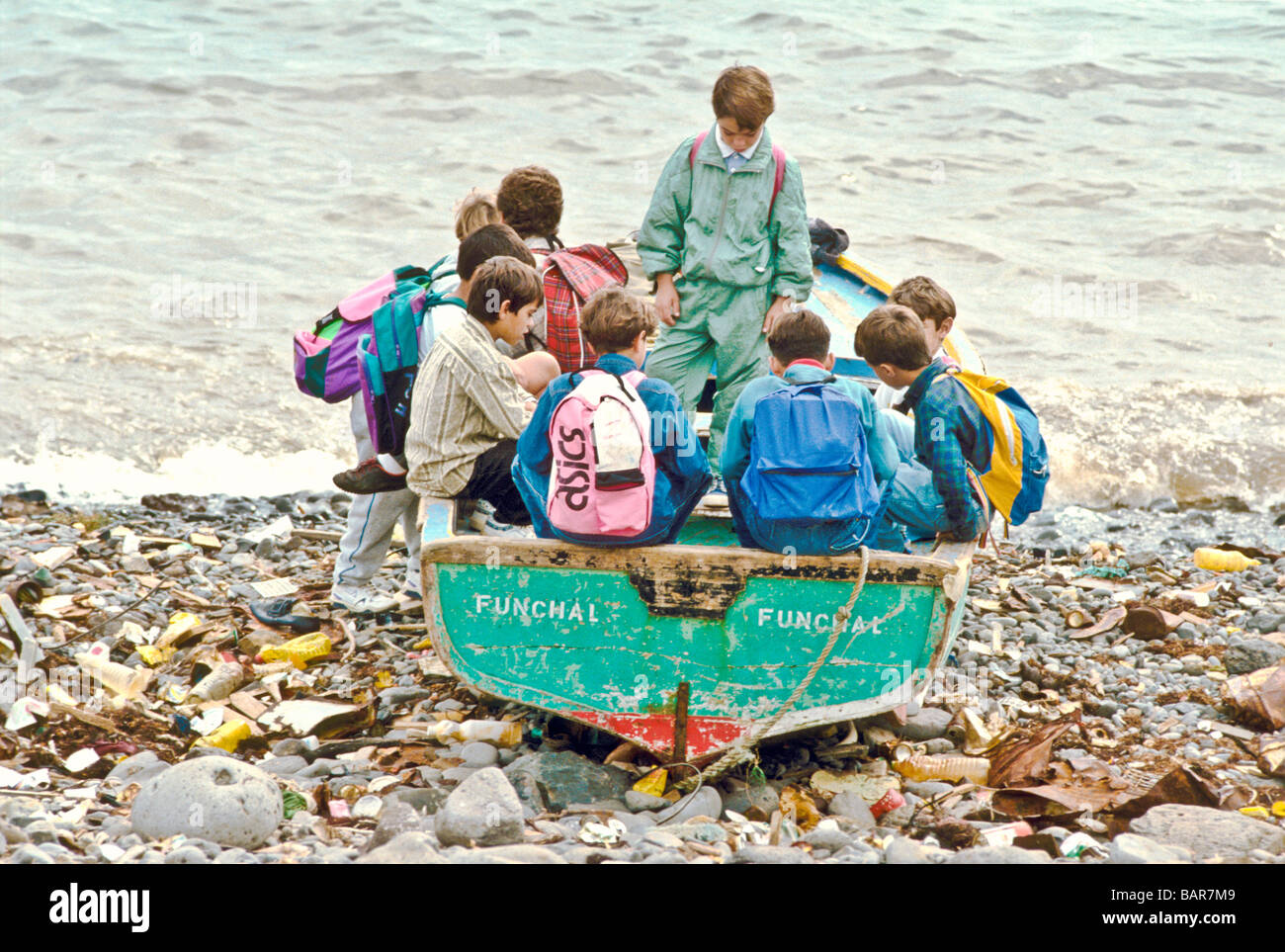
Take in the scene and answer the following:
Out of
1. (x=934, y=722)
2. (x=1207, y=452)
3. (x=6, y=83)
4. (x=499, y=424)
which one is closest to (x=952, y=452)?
(x=934, y=722)

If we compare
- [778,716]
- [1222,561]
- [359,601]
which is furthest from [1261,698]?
[359,601]

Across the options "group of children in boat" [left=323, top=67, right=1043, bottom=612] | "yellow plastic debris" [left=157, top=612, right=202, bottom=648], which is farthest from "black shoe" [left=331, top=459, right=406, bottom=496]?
"yellow plastic debris" [left=157, top=612, right=202, bottom=648]

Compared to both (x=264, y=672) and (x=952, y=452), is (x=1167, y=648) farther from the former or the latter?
(x=264, y=672)

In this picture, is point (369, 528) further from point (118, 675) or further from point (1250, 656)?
point (1250, 656)

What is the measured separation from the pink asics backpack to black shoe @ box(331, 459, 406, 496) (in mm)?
1484

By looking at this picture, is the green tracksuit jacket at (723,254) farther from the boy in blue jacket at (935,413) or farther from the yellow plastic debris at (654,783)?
the yellow plastic debris at (654,783)

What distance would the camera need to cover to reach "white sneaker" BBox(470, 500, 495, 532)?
17.6ft

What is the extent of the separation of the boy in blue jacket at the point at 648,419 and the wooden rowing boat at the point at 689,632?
157mm

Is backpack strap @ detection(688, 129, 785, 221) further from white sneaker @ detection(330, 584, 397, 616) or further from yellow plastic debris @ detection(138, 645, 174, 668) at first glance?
yellow plastic debris @ detection(138, 645, 174, 668)

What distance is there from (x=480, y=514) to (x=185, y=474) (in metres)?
5.44

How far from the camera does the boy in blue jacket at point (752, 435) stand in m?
4.43

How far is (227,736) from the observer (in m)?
4.97

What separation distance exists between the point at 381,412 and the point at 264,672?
1243mm

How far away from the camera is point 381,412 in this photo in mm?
5492
